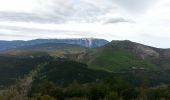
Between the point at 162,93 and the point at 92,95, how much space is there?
133 feet

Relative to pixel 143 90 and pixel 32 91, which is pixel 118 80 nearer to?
pixel 143 90

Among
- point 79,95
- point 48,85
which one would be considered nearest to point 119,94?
point 79,95

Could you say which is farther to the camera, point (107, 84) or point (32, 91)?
point (107, 84)

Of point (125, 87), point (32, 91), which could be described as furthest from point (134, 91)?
point (32, 91)

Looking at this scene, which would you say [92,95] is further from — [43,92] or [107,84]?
[43,92]

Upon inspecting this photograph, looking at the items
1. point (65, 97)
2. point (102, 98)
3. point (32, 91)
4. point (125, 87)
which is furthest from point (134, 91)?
point (32, 91)

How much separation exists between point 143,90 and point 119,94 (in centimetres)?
1682

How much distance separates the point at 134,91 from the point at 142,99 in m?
13.5

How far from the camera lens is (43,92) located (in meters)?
183

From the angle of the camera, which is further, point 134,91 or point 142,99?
point 134,91

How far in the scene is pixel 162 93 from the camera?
7869 inches

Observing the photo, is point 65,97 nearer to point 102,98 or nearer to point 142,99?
point 102,98

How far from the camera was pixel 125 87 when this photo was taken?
192 meters

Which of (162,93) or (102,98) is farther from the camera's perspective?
(162,93)
